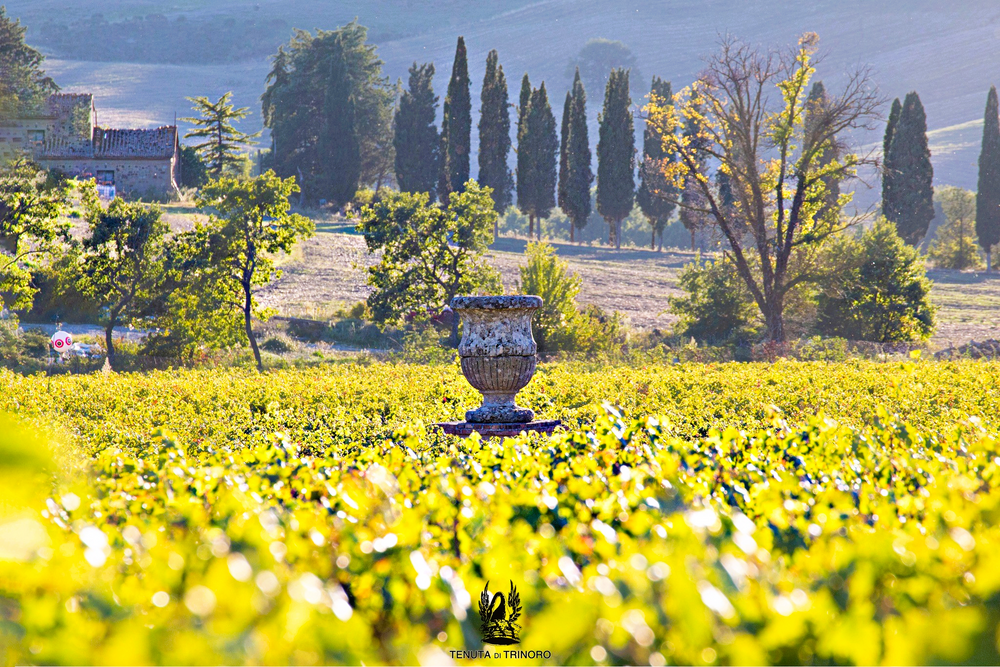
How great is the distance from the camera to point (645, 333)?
2573 centimetres

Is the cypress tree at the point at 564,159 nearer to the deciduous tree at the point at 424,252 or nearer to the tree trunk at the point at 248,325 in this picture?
the deciduous tree at the point at 424,252

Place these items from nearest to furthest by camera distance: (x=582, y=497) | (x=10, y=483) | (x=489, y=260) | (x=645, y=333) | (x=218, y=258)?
(x=10, y=483) → (x=582, y=497) → (x=218, y=258) → (x=645, y=333) → (x=489, y=260)

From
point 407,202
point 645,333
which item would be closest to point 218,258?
point 407,202

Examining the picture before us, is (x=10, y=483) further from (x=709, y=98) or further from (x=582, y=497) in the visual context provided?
(x=709, y=98)

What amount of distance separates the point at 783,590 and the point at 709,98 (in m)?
23.2

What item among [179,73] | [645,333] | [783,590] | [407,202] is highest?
[179,73]

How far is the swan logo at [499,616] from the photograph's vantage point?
180cm

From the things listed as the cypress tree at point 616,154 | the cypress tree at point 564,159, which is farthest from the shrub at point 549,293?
the cypress tree at point 616,154

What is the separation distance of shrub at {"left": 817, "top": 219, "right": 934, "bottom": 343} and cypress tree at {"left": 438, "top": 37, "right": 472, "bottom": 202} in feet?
83.3

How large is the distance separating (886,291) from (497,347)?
1933cm

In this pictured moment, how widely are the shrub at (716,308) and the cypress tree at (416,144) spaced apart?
27445 mm

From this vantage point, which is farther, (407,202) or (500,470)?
(407,202)

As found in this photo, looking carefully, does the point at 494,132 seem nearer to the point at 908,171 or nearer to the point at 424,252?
the point at 908,171

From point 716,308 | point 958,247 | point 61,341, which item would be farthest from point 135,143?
point 958,247
